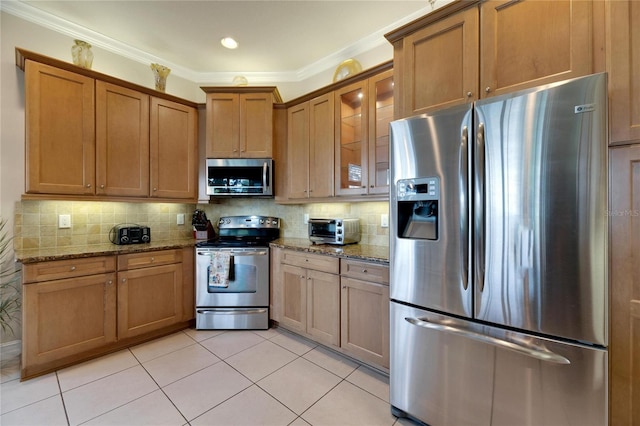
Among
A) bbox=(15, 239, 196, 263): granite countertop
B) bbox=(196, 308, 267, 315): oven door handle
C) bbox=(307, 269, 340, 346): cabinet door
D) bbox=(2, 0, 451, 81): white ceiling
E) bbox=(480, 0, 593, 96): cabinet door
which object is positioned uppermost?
bbox=(2, 0, 451, 81): white ceiling

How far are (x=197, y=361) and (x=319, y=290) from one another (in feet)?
3.79

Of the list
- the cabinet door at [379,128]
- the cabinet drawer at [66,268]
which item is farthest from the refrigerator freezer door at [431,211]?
the cabinet drawer at [66,268]

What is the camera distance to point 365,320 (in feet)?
6.50

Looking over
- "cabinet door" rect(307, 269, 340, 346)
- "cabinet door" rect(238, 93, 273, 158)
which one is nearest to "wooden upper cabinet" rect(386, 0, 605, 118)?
"cabinet door" rect(307, 269, 340, 346)

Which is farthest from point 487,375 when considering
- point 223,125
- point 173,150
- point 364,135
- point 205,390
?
point 173,150

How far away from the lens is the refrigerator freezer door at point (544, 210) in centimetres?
103

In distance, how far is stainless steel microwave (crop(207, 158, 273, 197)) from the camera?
287 cm

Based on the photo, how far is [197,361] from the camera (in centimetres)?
212

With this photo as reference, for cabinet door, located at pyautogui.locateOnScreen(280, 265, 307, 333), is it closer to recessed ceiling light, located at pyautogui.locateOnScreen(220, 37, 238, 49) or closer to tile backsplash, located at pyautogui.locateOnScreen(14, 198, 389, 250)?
tile backsplash, located at pyautogui.locateOnScreen(14, 198, 389, 250)

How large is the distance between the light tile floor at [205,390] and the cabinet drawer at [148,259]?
2.46ft

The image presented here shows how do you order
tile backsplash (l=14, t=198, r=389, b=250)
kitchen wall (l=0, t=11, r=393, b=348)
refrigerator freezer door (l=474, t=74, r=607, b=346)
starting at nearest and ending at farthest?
1. refrigerator freezer door (l=474, t=74, r=607, b=346)
2. kitchen wall (l=0, t=11, r=393, b=348)
3. tile backsplash (l=14, t=198, r=389, b=250)

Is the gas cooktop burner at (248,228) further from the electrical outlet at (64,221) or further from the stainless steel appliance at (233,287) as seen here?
the electrical outlet at (64,221)

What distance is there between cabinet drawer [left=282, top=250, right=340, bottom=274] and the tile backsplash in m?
0.55

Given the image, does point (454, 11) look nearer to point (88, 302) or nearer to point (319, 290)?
point (319, 290)
